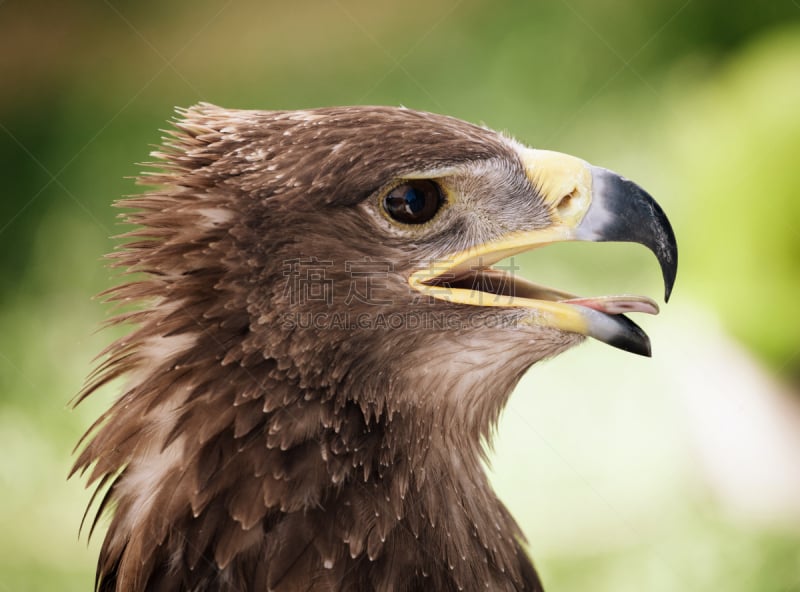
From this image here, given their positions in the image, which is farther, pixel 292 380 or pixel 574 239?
pixel 574 239

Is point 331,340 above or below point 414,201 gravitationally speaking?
below

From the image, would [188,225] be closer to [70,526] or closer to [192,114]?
[192,114]

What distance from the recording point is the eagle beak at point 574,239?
176 cm

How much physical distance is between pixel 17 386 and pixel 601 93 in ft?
13.9

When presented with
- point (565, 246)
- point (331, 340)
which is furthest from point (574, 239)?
point (565, 246)

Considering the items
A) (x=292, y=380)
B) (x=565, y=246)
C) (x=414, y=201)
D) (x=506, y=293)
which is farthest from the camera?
(x=565, y=246)

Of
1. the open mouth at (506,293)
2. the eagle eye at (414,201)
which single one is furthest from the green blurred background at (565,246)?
the eagle eye at (414,201)

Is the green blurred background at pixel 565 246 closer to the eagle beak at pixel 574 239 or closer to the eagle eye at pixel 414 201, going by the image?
the eagle beak at pixel 574 239

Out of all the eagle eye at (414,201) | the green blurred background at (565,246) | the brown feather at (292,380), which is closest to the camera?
the brown feather at (292,380)

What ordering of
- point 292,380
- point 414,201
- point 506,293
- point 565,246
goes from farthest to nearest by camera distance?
point 565,246 → point 506,293 → point 414,201 → point 292,380

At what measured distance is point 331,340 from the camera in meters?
1.68

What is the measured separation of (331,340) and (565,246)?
4.26m

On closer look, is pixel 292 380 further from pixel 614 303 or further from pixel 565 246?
pixel 565 246

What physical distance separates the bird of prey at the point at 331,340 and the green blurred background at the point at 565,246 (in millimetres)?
2517
